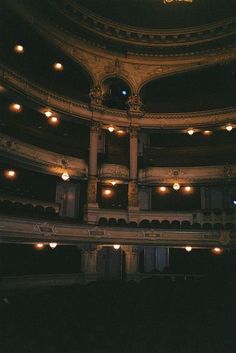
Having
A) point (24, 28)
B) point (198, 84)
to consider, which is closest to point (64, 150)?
point (24, 28)

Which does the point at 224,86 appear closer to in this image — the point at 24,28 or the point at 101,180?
the point at 101,180

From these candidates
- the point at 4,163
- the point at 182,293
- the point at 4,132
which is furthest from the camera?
the point at 4,163

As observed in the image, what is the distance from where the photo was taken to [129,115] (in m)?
21.0

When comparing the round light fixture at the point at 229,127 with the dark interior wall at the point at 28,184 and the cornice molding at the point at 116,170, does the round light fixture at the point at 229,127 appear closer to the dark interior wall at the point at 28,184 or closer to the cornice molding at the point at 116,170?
the cornice molding at the point at 116,170

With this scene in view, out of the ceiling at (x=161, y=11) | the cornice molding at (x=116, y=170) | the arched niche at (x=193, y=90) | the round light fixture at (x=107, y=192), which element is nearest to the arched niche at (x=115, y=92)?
the arched niche at (x=193, y=90)

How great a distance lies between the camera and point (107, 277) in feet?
66.6

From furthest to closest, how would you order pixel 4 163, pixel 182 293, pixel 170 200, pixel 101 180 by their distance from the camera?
1. pixel 170 200
2. pixel 101 180
3. pixel 4 163
4. pixel 182 293

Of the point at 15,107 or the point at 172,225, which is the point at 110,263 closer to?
A: the point at 172,225

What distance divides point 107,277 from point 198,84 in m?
14.7

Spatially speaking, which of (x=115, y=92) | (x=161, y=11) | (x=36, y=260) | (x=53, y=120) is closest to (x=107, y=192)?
(x=53, y=120)

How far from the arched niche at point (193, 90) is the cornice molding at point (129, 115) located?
596 mm

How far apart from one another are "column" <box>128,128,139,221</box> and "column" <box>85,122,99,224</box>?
230 cm

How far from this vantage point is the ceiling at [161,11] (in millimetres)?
19109

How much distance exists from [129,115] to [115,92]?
9.49ft
